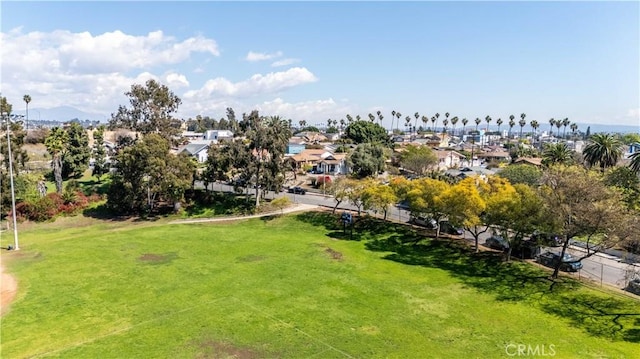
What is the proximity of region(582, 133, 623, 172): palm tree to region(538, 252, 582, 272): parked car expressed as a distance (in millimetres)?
31463

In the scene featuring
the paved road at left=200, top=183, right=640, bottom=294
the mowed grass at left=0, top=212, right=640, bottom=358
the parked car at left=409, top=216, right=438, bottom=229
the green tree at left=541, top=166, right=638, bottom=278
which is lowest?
the mowed grass at left=0, top=212, right=640, bottom=358

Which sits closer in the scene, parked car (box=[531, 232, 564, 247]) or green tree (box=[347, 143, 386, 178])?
parked car (box=[531, 232, 564, 247])

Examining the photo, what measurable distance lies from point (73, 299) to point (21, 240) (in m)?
22.7

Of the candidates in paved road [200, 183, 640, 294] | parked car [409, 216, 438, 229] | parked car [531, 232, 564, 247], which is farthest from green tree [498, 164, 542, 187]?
parked car [531, 232, 564, 247]

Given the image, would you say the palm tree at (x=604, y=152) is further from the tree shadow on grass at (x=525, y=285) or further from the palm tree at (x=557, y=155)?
the tree shadow on grass at (x=525, y=285)

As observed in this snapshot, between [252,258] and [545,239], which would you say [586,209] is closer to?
[545,239]

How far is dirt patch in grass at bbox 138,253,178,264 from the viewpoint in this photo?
36531mm

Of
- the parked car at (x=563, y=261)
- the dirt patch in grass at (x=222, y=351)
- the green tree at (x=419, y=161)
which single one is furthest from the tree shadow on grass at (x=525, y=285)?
the green tree at (x=419, y=161)

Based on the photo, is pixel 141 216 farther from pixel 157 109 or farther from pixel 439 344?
pixel 439 344

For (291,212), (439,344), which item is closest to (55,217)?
(291,212)

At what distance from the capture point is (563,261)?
34.3m

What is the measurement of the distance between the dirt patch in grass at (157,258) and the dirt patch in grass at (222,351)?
1611 centimetres

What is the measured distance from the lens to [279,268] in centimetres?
3481

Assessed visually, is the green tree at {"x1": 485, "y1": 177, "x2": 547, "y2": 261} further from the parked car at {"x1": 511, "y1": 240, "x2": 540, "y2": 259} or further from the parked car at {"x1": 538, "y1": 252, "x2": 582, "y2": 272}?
the parked car at {"x1": 538, "y1": 252, "x2": 582, "y2": 272}
